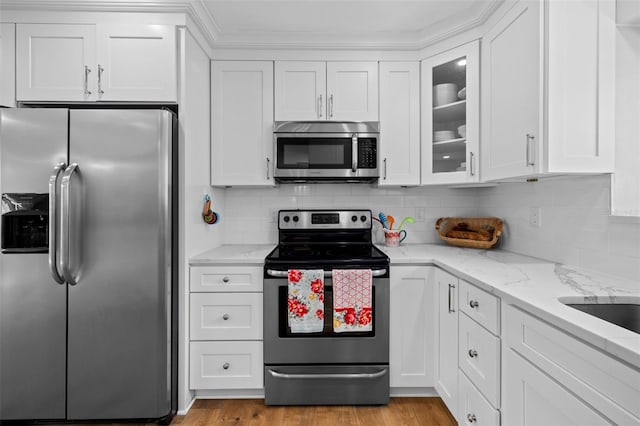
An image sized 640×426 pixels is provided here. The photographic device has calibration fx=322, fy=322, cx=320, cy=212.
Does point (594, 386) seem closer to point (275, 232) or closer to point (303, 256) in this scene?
point (303, 256)

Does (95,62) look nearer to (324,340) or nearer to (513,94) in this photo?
(324,340)

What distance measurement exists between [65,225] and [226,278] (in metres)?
0.88

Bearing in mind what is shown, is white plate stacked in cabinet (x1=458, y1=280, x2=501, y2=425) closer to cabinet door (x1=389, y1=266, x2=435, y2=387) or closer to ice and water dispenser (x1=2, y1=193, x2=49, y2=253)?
cabinet door (x1=389, y1=266, x2=435, y2=387)

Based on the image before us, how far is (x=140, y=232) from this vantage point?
1.75 meters

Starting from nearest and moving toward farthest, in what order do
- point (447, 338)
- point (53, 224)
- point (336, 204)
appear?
1. point (53, 224)
2. point (447, 338)
3. point (336, 204)

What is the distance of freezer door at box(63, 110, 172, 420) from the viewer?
5.69 ft

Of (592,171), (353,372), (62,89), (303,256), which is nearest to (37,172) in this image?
(62,89)

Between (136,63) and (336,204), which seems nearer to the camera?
(136,63)

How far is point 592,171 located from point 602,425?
1.09 m

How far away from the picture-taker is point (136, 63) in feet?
6.31

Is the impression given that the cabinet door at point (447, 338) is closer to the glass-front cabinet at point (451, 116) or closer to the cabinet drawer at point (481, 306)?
the cabinet drawer at point (481, 306)

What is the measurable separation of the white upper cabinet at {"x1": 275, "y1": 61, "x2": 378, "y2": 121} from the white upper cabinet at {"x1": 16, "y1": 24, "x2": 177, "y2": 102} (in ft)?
2.45

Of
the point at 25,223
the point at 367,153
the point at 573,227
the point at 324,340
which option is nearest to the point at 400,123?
the point at 367,153

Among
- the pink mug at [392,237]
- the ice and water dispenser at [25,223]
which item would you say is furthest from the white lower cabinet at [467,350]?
the ice and water dispenser at [25,223]
